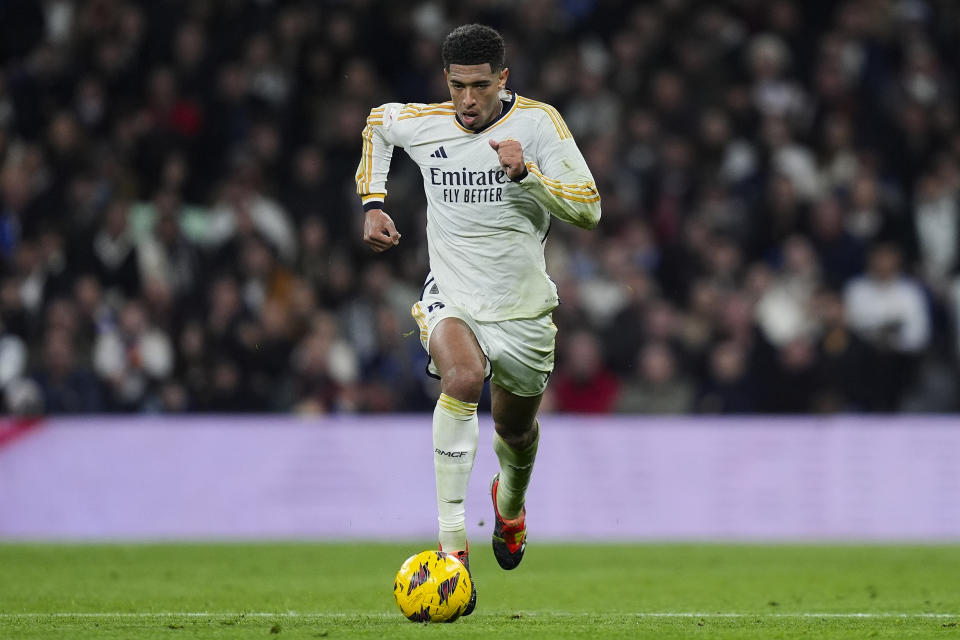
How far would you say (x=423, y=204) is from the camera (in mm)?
15328

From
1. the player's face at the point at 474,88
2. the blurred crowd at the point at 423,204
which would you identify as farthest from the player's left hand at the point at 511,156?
the blurred crowd at the point at 423,204

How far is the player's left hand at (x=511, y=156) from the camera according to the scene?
698cm

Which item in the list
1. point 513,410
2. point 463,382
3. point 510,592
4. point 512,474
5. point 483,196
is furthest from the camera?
point 510,592

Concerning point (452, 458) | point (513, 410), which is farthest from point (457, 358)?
point (513, 410)

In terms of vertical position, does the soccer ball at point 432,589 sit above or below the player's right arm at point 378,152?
below

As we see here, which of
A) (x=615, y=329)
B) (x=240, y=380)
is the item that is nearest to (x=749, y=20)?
(x=615, y=329)

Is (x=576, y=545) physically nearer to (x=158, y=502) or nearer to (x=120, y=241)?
(x=158, y=502)

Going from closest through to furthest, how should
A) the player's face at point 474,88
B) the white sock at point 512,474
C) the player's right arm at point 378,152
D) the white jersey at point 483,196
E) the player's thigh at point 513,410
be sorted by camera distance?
1. the player's face at point 474,88
2. the white jersey at point 483,196
3. the player's right arm at point 378,152
4. the player's thigh at point 513,410
5. the white sock at point 512,474

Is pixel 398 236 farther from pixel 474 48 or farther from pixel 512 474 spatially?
pixel 512 474

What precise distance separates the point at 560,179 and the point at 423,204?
8.02 meters

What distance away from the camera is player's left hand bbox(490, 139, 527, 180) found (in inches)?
275

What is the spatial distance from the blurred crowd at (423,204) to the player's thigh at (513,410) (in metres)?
5.84

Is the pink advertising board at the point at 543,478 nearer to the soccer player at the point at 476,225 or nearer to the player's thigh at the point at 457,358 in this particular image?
the soccer player at the point at 476,225

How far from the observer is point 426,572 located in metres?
6.99
